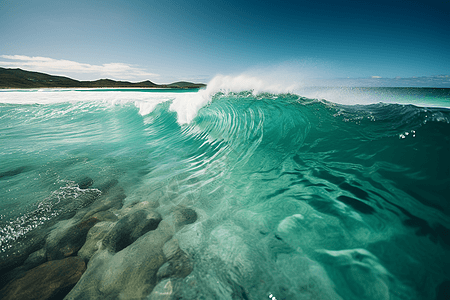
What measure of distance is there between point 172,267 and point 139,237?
0.72 m

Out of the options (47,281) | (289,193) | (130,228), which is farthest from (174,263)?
(289,193)

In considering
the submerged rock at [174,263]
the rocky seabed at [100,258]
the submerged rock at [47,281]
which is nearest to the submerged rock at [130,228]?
the rocky seabed at [100,258]

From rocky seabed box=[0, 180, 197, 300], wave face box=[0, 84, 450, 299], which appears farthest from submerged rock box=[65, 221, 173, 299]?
wave face box=[0, 84, 450, 299]

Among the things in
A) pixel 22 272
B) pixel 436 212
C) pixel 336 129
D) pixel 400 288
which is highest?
pixel 336 129

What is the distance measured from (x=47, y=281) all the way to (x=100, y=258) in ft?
1.45

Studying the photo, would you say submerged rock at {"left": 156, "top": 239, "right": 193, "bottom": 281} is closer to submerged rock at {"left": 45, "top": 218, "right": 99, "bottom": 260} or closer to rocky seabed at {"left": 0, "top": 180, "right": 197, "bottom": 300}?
rocky seabed at {"left": 0, "top": 180, "right": 197, "bottom": 300}

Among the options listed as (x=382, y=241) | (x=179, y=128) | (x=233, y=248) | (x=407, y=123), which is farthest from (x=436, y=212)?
(x=179, y=128)

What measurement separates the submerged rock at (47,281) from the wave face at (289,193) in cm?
92

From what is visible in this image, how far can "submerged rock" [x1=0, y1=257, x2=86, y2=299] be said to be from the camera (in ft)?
5.29

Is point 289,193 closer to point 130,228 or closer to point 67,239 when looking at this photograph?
point 130,228

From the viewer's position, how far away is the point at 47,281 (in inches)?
67.5

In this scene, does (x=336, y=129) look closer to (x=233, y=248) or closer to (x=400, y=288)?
(x=400, y=288)

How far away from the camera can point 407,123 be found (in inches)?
137

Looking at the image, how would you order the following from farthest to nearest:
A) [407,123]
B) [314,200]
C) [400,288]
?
[407,123] → [314,200] → [400,288]
